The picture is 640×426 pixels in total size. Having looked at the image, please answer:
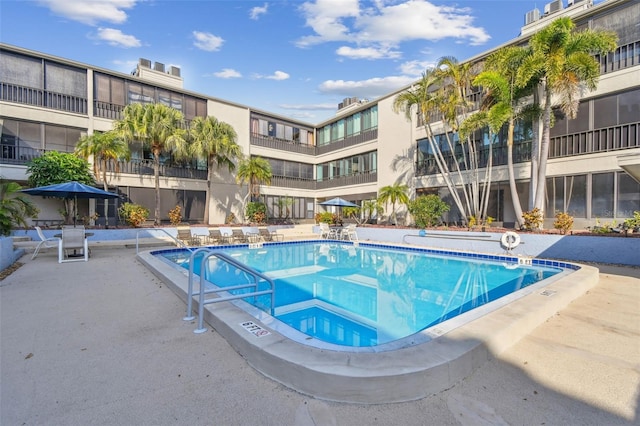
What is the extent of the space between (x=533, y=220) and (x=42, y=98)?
25334 millimetres

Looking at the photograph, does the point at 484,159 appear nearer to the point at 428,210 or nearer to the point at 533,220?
the point at 428,210

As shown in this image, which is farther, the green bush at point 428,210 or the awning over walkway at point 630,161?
the green bush at point 428,210

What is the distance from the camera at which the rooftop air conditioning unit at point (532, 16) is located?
59.2ft

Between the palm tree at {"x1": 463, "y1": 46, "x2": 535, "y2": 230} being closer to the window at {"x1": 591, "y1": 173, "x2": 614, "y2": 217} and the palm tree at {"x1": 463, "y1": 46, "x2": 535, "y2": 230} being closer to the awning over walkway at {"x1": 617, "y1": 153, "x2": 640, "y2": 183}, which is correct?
the window at {"x1": 591, "y1": 173, "x2": 614, "y2": 217}

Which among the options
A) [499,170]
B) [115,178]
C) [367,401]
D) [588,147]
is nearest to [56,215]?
[115,178]

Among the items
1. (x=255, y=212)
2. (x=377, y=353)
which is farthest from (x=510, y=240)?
(x=255, y=212)

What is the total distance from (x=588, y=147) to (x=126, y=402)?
17.9 meters

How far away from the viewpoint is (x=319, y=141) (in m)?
29.5

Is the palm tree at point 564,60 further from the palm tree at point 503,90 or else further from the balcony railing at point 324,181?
the balcony railing at point 324,181

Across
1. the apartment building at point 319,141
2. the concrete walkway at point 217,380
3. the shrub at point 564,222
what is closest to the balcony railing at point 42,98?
the apartment building at point 319,141

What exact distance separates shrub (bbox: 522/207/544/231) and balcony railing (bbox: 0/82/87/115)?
2394cm

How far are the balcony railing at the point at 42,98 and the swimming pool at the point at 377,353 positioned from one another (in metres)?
20.2

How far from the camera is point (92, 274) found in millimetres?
7973

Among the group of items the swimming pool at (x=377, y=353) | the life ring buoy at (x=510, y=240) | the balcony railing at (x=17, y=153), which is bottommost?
the swimming pool at (x=377, y=353)
